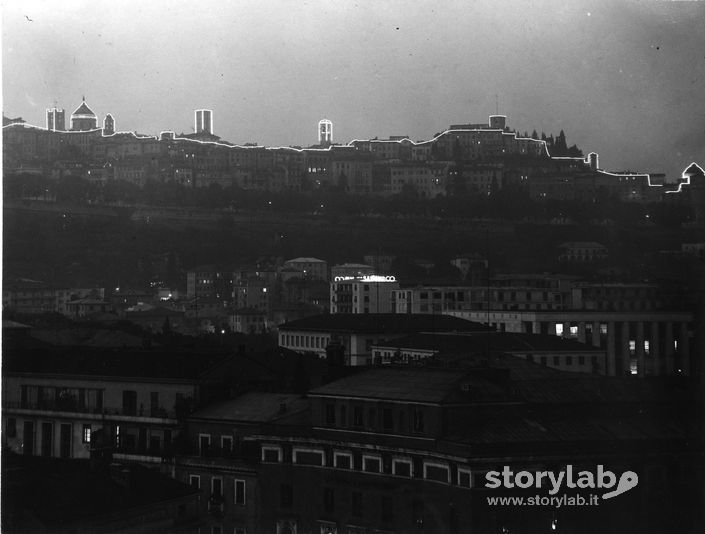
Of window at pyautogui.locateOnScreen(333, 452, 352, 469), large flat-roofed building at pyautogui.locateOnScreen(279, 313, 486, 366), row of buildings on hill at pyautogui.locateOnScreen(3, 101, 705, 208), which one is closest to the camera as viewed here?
window at pyautogui.locateOnScreen(333, 452, 352, 469)

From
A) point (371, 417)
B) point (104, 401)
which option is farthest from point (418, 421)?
point (104, 401)

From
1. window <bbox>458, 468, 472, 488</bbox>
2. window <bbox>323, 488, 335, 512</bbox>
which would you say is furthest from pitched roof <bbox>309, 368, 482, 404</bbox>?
window <bbox>323, 488, 335, 512</bbox>

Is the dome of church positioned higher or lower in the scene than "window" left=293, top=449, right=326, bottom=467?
higher

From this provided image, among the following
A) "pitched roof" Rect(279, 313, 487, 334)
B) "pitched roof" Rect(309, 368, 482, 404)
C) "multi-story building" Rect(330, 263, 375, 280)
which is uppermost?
"multi-story building" Rect(330, 263, 375, 280)

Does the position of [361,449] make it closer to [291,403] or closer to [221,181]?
[291,403]

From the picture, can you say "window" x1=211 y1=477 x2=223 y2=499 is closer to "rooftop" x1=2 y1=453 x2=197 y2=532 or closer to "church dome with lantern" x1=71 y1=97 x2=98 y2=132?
"rooftop" x1=2 y1=453 x2=197 y2=532

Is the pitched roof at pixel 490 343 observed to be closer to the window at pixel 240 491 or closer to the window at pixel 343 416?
the window at pixel 343 416

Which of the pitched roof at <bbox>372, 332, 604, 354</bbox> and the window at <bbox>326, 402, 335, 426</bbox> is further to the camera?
the pitched roof at <bbox>372, 332, 604, 354</bbox>
